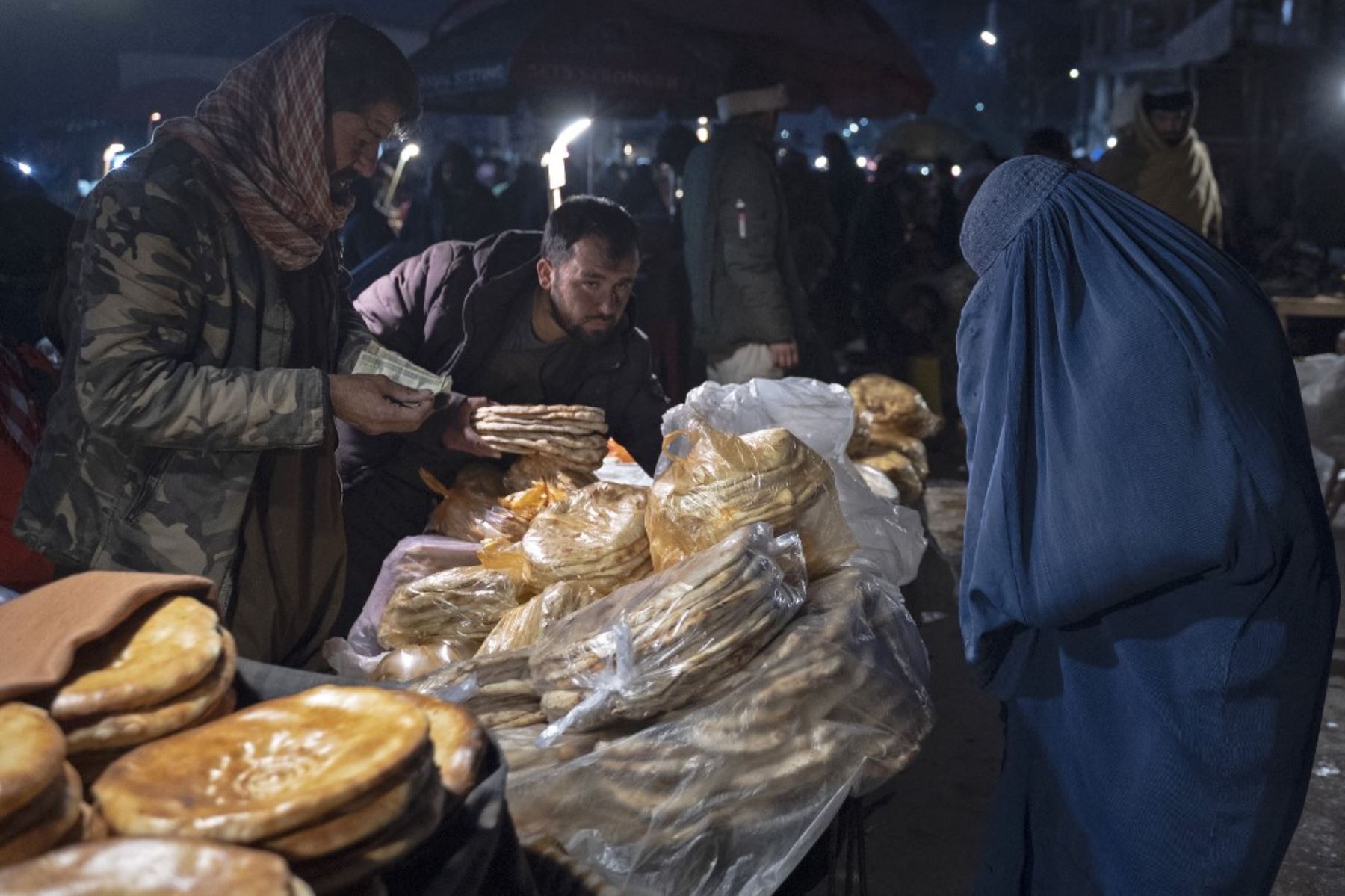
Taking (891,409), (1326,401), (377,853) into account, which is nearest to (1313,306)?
(1326,401)

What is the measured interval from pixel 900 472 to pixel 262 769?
4.07 metres

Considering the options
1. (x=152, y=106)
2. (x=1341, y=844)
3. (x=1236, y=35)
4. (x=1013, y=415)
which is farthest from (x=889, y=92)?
(x=1236, y=35)

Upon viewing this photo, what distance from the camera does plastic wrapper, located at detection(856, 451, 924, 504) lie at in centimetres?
484

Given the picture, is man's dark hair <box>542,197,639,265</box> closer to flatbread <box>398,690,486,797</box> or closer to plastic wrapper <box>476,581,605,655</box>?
plastic wrapper <box>476,581,605,655</box>

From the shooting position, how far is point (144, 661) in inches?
46.2

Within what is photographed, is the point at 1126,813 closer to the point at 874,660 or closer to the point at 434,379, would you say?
the point at 874,660

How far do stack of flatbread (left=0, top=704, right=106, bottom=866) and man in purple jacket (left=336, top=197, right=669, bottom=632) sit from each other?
2451 millimetres

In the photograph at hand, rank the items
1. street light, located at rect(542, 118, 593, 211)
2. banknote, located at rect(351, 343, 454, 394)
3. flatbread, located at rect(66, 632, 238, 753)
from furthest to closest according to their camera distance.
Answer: street light, located at rect(542, 118, 593, 211)
banknote, located at rect(351, 343, 454, 394)
flatbread, located at rect(66, 632, 238, 753)

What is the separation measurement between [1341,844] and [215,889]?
3.74 metres

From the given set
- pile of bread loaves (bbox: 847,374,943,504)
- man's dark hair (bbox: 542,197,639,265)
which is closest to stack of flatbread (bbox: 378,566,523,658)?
man's dark hair (bbox: 542,197,639,265)

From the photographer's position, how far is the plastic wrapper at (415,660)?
2.51m

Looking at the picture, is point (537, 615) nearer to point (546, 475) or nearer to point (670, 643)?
point (670, 643)

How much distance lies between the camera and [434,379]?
2.77 meters

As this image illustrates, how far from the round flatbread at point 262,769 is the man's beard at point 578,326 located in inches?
95.3
